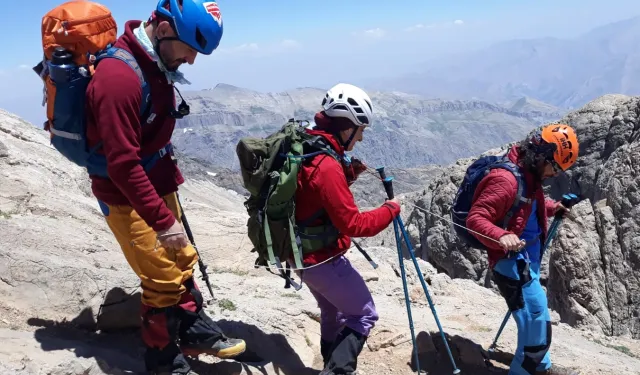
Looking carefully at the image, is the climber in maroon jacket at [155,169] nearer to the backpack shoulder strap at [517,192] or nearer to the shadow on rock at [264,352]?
the shadow on rock at [264,352]

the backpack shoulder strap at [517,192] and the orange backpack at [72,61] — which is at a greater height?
the orange backpack at [72,61]

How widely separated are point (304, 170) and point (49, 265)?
3.92 metres

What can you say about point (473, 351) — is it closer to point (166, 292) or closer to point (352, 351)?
point (352, 351)

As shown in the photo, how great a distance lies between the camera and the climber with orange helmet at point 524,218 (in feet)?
21.2

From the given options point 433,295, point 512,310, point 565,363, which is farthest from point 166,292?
point 433,295

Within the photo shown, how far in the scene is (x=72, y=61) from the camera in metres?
4.65

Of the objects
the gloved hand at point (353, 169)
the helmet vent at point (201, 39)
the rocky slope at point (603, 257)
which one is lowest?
the rocky slope at point (603, 257)

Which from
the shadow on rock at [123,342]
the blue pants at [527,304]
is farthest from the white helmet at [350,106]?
the shadow on rock at [123,342]

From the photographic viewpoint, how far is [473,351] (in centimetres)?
848

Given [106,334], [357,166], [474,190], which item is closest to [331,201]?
[357,166]

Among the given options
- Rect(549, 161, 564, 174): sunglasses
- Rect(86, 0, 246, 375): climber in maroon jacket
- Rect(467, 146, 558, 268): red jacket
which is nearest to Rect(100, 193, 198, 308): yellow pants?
Rect(86, 0, 246, 375): climber in maroon jacket

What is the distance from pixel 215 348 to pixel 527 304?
3.91 metres

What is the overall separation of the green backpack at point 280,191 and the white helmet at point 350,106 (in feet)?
1.39

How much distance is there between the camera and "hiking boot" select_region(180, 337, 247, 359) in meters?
6.12
